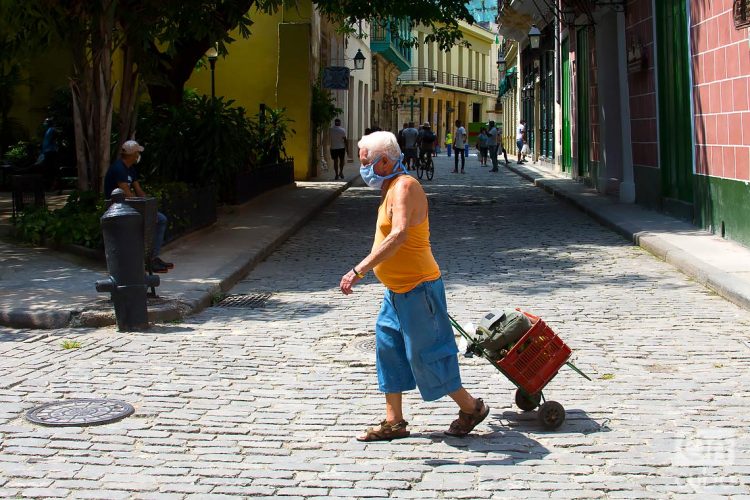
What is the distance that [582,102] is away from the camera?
25047mm

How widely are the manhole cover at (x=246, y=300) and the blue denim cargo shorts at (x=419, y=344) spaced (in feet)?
13.5

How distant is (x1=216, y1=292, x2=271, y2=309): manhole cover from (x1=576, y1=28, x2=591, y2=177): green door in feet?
50.1

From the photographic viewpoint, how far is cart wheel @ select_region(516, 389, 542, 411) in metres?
5.79

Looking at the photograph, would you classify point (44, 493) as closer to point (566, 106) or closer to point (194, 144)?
point (194, 144)

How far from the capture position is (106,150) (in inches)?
552

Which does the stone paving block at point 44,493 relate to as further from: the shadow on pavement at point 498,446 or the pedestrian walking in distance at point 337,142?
the pedestrian walking in distance at point 337,142

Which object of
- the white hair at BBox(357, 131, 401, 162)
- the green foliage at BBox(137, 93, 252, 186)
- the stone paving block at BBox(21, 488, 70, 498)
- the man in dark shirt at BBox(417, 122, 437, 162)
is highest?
the man in dark shirt at BBox(417, 122, 437, 162)

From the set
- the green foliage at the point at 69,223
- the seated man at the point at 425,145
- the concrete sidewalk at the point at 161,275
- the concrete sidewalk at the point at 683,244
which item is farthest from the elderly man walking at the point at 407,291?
the seated man at the point at 425,145

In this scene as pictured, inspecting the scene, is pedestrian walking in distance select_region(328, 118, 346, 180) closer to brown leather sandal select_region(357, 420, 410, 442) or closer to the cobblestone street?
the cobblestone street

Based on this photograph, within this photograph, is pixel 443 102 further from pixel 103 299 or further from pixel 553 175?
pixel 103 299

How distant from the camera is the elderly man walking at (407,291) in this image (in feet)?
17.6

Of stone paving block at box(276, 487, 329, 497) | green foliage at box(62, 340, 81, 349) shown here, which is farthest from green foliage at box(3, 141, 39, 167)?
stone paving block at box(276, 487, 329, 497)

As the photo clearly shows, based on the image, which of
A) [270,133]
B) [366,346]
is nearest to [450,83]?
[270,133]

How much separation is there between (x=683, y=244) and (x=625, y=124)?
6906 millimetres
